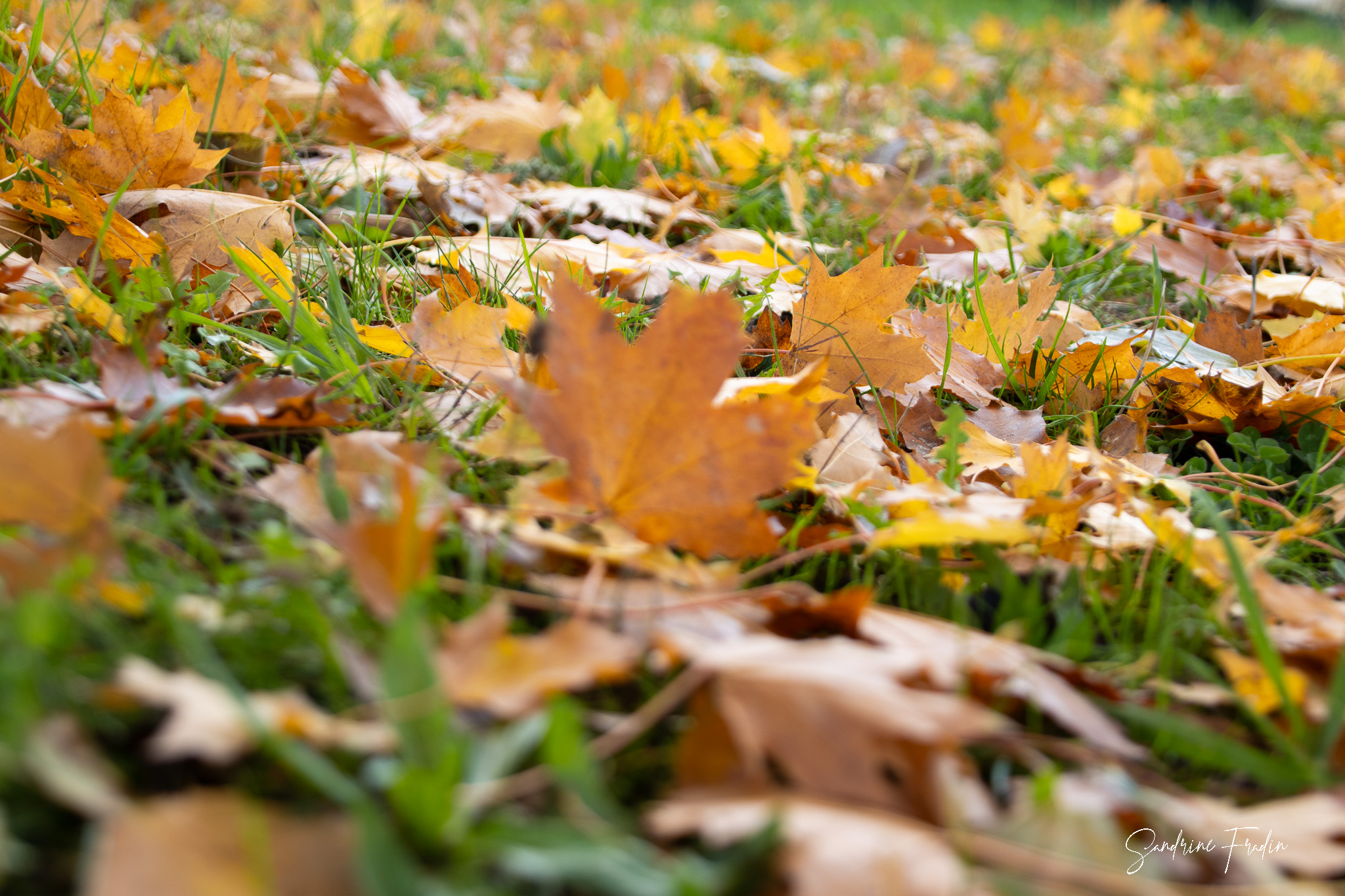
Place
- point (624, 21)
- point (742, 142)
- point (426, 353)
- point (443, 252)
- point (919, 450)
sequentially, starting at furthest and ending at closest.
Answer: point (624, 21) → point (742, 142) → point (443, 252) → point (919, 450) → point (426, 353)

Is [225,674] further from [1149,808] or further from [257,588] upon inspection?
[1149,808]

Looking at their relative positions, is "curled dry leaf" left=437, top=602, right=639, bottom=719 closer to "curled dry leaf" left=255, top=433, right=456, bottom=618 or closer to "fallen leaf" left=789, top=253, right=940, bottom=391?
"curled dry leaf" left=255, top=433, right=456, bottom=618

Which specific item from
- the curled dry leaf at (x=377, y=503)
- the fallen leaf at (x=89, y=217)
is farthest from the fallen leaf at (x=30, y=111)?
the curled dry leaf at (x=377, y=503)

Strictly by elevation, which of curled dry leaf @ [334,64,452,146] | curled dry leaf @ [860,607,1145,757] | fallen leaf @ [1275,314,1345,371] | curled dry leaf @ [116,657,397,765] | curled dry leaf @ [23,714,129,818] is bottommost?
curled dry leaf @ [23,714,129,818]

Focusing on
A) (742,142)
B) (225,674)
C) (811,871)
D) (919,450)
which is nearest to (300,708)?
(225,674)

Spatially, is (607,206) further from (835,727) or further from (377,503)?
(835,727)

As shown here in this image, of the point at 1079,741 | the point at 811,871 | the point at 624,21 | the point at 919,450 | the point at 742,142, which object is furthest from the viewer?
the point at 624,21

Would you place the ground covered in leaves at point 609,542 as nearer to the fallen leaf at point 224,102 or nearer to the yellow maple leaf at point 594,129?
the fallen leaf at point 224,102

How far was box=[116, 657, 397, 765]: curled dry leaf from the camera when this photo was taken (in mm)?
518

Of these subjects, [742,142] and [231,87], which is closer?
[231,87]

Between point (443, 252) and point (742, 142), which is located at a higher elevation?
point (742, 142)

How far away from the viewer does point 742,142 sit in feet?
7.14

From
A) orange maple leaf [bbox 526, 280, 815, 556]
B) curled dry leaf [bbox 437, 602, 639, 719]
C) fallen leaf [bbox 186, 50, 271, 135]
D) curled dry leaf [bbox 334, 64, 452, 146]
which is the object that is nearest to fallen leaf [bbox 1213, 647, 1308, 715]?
orange maple leaf [bbox 526, 280, 815, 556]

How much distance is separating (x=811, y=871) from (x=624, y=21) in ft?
14.8
